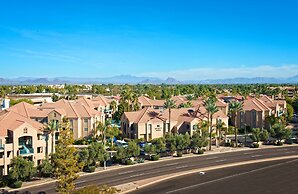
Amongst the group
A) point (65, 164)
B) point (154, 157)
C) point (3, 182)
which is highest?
point (65, 164)

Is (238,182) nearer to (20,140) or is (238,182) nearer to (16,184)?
(16,184)

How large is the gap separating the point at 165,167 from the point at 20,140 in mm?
23826

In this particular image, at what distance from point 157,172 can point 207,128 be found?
27.5 m

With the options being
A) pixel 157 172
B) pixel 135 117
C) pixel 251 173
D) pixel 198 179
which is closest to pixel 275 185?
pixel 251 173

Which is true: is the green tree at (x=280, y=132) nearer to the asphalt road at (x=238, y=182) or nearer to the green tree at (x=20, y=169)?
the asphalt road at (x=238, y=182)

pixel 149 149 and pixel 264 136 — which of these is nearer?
pixel 149 149

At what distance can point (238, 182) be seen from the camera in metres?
47.9

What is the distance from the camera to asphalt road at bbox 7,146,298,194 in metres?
48.0

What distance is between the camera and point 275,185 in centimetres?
4625

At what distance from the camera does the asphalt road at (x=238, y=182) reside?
44.2 meters

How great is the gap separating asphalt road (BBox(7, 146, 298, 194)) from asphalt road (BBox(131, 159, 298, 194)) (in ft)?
13.3

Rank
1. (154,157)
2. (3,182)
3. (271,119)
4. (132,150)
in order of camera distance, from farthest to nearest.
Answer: (271,119) < (154,157) < (132,150) < (3,182)

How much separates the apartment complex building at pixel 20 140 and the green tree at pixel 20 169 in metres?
3.34

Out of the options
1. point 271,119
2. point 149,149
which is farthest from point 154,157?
point 271,119
